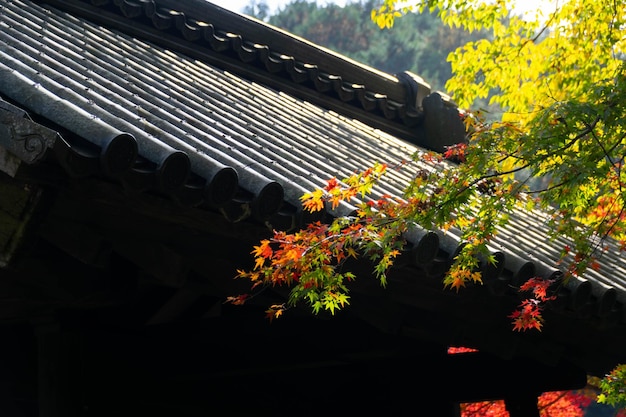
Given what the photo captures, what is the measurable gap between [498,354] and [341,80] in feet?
10.4

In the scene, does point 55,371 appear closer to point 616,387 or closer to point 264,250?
point 264,250

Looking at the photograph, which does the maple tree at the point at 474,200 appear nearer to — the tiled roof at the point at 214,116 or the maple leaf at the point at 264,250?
the maple leaf at the point at 264,250

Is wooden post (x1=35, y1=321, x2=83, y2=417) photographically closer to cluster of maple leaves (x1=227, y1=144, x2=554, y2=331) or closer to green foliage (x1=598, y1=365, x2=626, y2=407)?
cluster of maple leaves (x1=227, y1=144, x2=554, y2=331)

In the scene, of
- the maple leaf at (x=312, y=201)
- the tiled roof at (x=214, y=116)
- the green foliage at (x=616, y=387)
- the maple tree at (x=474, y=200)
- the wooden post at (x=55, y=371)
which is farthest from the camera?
the green foliage at (x=616, y=387)

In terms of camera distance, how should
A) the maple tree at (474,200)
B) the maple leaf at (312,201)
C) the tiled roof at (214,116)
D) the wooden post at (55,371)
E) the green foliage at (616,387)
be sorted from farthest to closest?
the green foliage at (616,387)
the wooden post at (55,371)
the maple tree at (474,200)
the maple leaf at (312,201)
the tiled roof at (214,116)

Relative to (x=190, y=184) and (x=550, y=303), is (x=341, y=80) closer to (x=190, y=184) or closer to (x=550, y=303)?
(x=550, y=303)

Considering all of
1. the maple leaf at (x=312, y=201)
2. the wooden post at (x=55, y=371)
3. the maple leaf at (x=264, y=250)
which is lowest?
the wooden post at (x=55, y=371)

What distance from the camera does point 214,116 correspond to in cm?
468

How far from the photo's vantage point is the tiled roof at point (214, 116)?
285cm

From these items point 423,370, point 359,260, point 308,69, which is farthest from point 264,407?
point 308,69

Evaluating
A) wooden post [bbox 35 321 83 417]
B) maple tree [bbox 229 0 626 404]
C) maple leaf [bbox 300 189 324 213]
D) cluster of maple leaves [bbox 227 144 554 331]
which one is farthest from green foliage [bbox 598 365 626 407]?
wooden post [bbox 35 321 83 417]

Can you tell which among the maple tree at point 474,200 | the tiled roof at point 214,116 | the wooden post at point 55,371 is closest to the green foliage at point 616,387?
the maple tree at point 474,200

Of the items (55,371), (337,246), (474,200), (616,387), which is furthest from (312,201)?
(616,387)

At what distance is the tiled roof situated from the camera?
9.34ft
